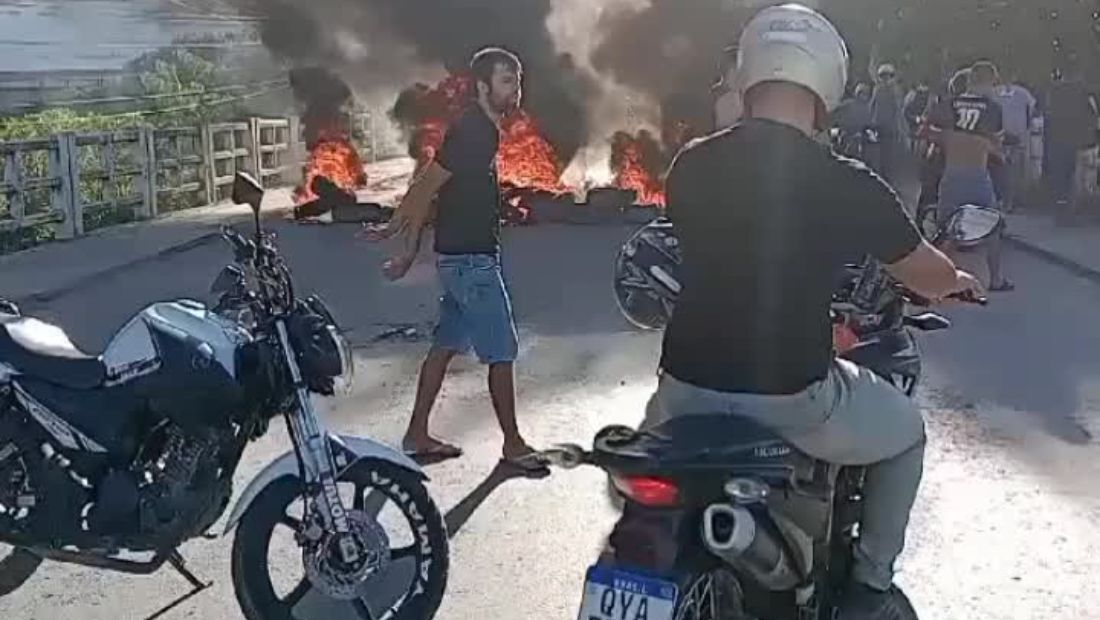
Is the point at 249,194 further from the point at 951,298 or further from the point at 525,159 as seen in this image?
the point at 525,159

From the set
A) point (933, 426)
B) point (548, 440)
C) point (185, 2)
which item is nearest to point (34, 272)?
point (548, 440)

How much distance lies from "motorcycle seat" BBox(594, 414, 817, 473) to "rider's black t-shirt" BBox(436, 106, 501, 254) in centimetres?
340

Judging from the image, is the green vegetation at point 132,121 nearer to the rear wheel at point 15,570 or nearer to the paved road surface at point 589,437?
the paved road surface at point 589,437

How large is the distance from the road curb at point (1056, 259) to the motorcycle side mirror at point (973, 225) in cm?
903

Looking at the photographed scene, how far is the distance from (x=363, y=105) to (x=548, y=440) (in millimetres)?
20515

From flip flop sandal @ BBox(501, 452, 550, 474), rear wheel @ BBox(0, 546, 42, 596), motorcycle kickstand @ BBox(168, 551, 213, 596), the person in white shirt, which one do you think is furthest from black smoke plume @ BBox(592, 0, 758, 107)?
rear wheel @ BBox(0, 546, 42, 596)

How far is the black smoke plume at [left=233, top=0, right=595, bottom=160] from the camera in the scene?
22.6 meters

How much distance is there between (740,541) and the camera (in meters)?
2.95

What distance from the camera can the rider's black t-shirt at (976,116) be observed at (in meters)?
10.2

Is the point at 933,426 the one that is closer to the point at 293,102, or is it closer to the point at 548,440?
the point at 548,440

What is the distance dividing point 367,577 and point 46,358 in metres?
1.13

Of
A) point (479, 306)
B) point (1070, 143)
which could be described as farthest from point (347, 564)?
point (1070, 143)

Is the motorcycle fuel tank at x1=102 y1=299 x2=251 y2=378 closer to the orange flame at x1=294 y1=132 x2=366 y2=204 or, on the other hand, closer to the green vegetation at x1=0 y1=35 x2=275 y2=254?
the green vegetation at x1=0 y1=35 x2=275 y2=254

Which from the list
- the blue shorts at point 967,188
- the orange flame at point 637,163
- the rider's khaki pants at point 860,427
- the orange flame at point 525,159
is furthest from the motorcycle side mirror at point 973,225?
the orange flame at point 525,159
